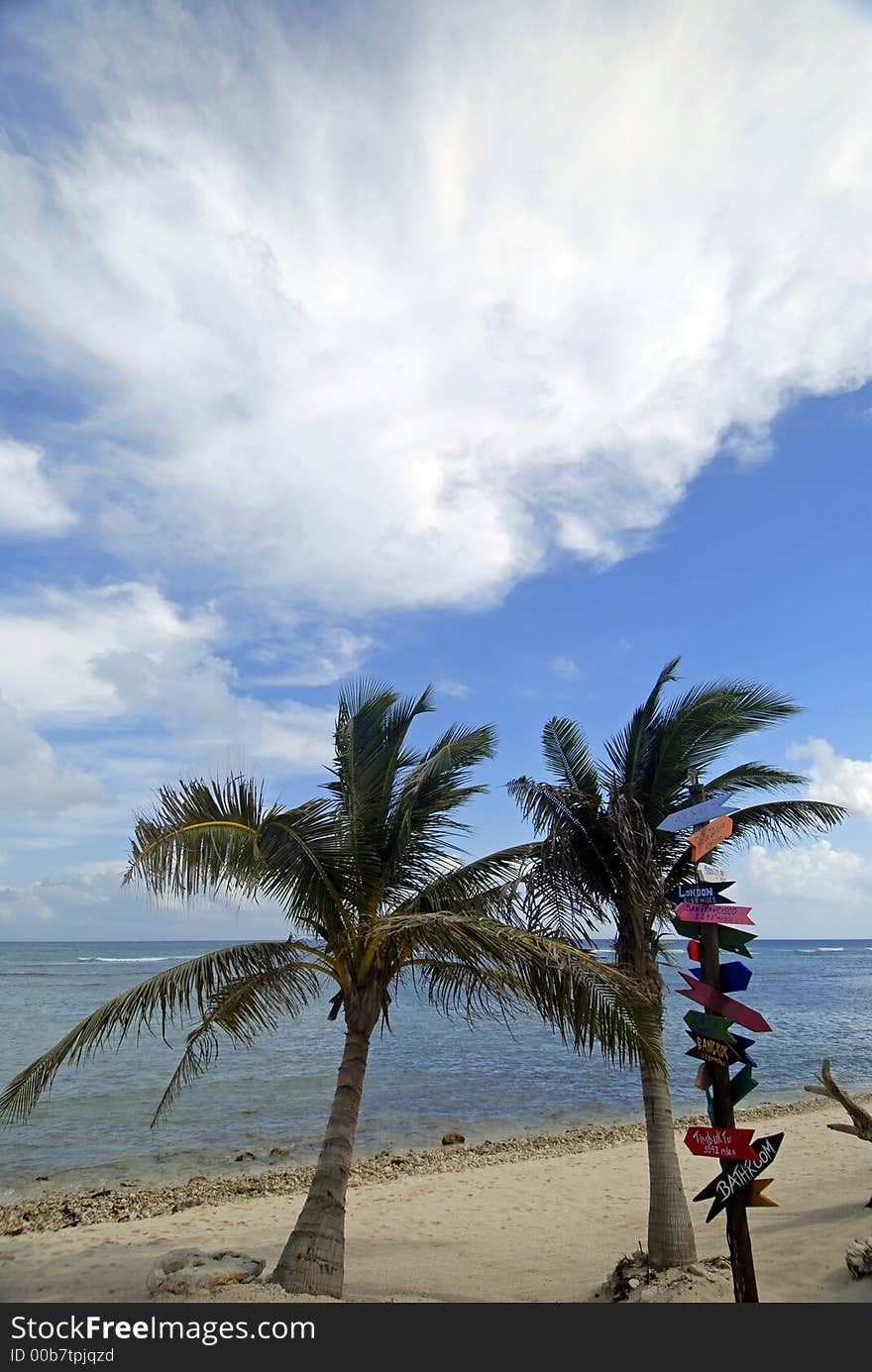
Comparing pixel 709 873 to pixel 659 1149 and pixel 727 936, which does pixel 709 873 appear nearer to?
pixel 727 936

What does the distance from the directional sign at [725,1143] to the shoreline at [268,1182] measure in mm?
11191

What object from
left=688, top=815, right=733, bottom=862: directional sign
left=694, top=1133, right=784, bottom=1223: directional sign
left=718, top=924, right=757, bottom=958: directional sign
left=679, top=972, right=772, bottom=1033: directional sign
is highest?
left=688, top=815, right=733, bottom=862: directional sign

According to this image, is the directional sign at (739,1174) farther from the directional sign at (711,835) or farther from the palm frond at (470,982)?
the palm frond at (470,982)

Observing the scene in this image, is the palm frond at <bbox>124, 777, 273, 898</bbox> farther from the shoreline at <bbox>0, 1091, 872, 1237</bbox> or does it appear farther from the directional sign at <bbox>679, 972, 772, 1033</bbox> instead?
the shoreline at <bbox>0, 1091, 872, 1237</bbox>

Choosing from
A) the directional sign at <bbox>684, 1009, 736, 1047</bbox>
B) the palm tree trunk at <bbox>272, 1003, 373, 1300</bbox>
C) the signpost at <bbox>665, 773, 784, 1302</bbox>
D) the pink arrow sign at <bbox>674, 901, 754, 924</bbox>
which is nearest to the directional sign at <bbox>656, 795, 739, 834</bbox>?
the signpost at <bbox>665, 773, 784, 1302</bbox>

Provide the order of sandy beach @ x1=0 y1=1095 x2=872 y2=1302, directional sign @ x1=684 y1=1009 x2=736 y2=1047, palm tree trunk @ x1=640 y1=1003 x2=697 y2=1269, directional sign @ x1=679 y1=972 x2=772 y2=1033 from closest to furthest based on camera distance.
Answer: directional sign @ x1=679 y1=972 x2=772 y2=1033
directional sign @ x1=684 y1=1009 x2=736 y2=1047
palm tree trunk @ x1=640 y1=1003 x2=697 y2=1269
sandy beach @ x1=0 y1=1095 x2=872 y2=1302

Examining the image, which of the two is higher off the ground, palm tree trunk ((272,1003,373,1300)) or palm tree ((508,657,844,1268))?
palm tree ((508,657,844,1268))

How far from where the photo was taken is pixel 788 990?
2404 inches

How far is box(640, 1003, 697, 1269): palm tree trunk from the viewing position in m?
7.45

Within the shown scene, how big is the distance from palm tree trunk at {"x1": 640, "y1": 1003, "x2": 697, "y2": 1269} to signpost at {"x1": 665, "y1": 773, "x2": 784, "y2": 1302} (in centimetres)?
172

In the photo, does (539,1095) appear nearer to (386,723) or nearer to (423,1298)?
(423,1298)

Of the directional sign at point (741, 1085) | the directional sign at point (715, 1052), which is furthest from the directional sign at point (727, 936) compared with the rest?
the directional sign at point (741, 1085)

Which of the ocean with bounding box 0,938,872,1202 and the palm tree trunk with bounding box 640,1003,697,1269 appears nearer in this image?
the palm tree trunk with bounding box 640,1003,697,1269
